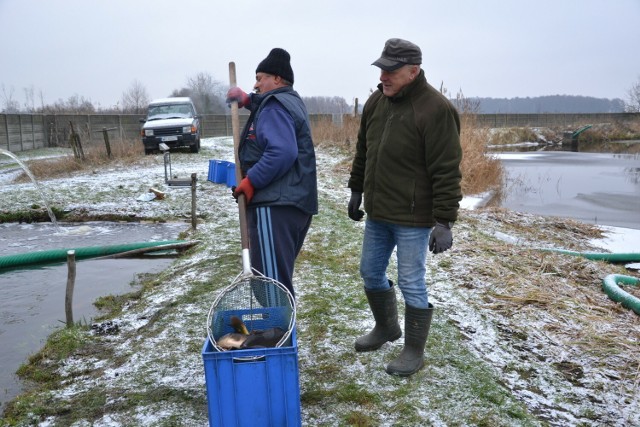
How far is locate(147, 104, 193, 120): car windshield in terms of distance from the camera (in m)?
16.9

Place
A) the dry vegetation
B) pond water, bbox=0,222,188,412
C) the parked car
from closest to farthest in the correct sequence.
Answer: pond water, bbox=0,222,188,412
the dry vegetation
the parked car

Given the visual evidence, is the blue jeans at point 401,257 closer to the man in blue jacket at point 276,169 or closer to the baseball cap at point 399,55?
the man in blue jacket at point 276,169

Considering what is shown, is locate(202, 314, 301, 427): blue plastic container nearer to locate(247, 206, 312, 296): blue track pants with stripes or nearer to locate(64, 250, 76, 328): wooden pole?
locate(247, 206, 312, 296): blue track pants with stripes

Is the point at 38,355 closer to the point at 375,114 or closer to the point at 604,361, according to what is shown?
the point at 375,114

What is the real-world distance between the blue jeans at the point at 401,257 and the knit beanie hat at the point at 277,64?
1.03 meters

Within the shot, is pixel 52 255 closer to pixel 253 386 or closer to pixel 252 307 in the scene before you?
pixel 252 307

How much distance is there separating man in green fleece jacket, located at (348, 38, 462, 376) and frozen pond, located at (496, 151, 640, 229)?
7.73 metres

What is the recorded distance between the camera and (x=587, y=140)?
3675 cm

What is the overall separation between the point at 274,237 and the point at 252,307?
0.42 m

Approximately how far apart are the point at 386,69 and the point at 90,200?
316 inches

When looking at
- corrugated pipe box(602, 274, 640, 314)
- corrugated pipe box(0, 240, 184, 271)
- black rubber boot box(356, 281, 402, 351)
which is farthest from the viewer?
corrugated pipe box(0, 240, 184, 271)

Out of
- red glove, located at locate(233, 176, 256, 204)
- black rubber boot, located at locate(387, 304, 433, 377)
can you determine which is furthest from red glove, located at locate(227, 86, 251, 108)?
black rubber boot, located at locate(387, 304, 433, 377)

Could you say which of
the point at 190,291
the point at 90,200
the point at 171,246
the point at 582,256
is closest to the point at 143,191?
the point at 90,200

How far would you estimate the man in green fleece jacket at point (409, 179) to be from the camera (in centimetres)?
281
